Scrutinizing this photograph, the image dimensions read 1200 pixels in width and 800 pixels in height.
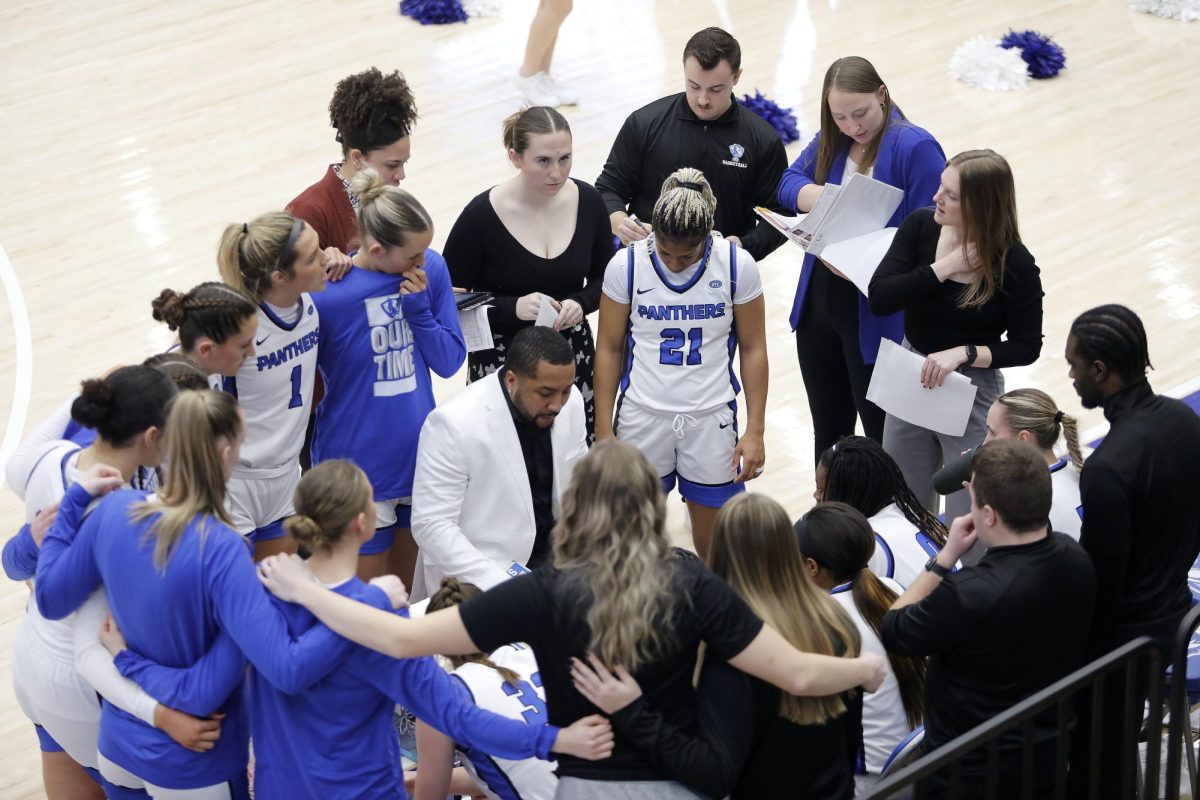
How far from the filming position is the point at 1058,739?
3.11 meters

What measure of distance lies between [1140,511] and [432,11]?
7.82 metres

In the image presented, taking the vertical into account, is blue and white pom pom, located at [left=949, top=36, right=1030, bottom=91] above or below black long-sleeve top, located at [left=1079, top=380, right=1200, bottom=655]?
below

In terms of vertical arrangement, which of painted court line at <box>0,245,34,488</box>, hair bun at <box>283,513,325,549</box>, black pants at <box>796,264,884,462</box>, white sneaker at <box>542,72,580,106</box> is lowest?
white sneaker at <box>542,72,580,106</box>

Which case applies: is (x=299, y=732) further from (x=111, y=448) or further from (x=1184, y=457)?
(x=1184, y=457)

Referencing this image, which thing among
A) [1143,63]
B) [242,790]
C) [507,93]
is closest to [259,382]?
[242,790]

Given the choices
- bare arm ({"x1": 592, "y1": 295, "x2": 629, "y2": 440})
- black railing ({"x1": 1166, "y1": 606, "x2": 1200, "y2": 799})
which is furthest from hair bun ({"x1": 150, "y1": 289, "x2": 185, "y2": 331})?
black railing ({"x1": 1166, "y1": 606, "x2": 1200, "y2": 799})

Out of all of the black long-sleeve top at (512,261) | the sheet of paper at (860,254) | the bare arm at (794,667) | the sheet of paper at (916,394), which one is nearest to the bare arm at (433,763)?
the bare arm at (794,667)

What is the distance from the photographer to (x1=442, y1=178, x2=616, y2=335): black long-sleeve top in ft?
14.9

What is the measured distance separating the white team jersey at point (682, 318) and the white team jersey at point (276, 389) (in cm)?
101

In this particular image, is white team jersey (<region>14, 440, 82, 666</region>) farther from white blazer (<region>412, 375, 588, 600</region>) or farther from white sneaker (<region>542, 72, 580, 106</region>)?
white sneaker (<region>542, 72, 580, 106</region>)

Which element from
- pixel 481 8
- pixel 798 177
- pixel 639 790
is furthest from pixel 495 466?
pixel 481 8

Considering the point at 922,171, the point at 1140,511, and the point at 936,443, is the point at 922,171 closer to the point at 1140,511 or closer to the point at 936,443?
the point at 936,443

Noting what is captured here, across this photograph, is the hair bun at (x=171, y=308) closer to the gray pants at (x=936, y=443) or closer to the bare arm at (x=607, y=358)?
the bare arm at (x=607, y=358)

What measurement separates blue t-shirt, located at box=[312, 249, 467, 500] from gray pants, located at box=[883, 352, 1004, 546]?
5.01ft
